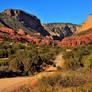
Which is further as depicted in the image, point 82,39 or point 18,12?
point 18,12

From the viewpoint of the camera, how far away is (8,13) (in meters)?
111

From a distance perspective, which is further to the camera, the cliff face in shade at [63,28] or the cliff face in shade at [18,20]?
the cliff face in shade at [63,28]

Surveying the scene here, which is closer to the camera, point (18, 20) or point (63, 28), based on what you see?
point (18, 20)

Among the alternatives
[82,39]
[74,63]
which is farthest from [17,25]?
[74,63]

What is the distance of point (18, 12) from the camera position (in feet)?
378

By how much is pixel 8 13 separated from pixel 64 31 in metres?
78.5

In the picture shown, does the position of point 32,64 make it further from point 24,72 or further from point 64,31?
point 64,31

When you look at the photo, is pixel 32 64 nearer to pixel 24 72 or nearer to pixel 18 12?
pixel 24 72

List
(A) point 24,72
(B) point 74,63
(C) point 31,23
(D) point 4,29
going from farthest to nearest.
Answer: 1. (C) point 31,23
2. (D) point 4,29
3. (B) point 74,63
4. (A) point 24,72

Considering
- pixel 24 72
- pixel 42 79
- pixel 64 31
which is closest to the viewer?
pixel 42 79

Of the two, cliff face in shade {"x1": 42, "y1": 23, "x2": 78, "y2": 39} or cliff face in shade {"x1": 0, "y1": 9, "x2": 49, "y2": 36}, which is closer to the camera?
cliff face in shade {"x1": 0, "y1": 9, "x2": 49, "y2": 36}

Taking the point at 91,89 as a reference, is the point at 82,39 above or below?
above

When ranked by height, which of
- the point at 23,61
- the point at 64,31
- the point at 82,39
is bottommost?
the point at 23,61

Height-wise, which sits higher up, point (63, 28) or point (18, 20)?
point (63, 28)
